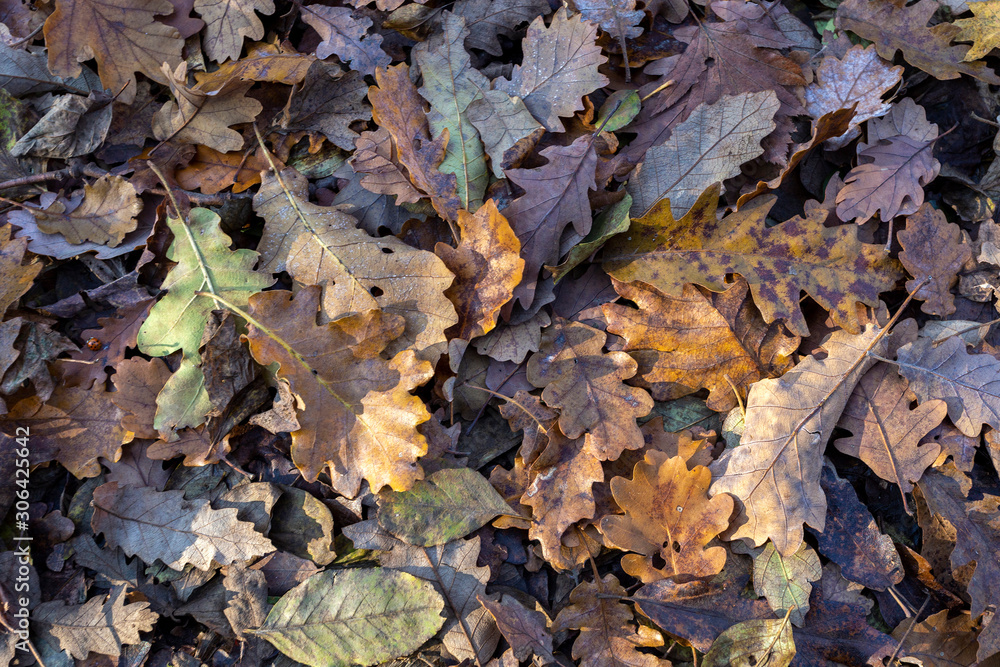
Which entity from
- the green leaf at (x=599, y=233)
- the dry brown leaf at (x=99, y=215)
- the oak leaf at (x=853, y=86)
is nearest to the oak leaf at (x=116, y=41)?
the dry brown leaf at (x=99, y=215)

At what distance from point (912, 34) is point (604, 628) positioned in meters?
2.57

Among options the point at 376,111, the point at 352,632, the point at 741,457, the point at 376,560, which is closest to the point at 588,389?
the point at 741,457

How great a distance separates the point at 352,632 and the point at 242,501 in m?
0.61

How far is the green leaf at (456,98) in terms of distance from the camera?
89.5 inches

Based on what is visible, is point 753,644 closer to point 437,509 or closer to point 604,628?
point 604,628

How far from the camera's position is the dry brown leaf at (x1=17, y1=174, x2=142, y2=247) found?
7.80 ft

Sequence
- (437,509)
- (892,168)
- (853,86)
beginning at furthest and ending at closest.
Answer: (853,86) < (892,168) < (437,509)

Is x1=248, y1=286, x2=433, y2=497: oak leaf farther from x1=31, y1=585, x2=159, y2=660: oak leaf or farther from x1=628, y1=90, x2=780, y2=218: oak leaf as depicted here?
x1=628, y1=90, x2=780, y2=218: oak leaf

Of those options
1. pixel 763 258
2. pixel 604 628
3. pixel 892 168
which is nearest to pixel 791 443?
pixel 763 258

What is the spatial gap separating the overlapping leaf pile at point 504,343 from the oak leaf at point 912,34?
0.02 metres

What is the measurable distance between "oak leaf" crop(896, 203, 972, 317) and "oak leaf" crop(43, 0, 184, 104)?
9.49 ft

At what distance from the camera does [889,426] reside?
2092mm

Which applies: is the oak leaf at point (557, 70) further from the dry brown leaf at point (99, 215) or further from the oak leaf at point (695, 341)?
the dry brown leaf at point (99, 215)

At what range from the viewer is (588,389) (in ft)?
6.88
